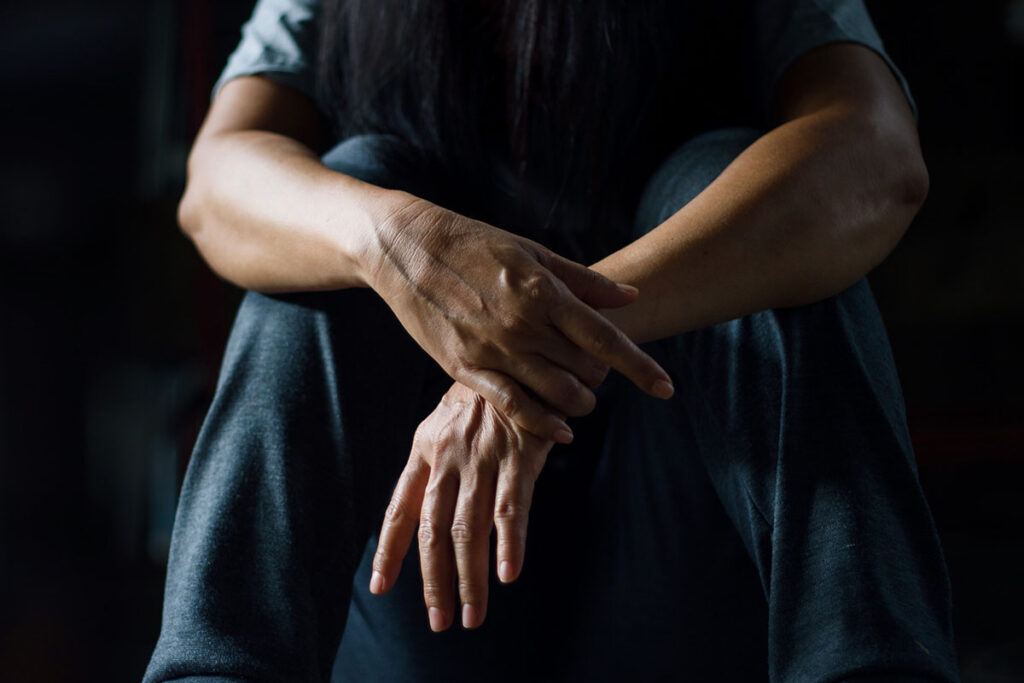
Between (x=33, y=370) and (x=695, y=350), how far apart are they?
97cm

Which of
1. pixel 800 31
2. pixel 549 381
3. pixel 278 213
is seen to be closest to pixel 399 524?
pixel 549 381

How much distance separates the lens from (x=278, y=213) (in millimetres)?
536

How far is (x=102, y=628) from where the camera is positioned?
1073 millimetres

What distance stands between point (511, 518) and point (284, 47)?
0.45m

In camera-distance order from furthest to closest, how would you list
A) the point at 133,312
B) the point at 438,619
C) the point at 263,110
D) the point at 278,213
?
the point at 133,312 → the point at 263,110 → the point at 278,213 → the point at 438,619

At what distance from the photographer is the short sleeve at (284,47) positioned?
2.18ft

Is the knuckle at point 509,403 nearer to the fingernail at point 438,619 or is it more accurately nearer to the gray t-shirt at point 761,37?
the fingernail at point 438,619

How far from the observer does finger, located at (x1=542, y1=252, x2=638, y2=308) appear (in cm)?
45

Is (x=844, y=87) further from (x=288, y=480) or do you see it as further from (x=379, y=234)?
(x=288, y=480)

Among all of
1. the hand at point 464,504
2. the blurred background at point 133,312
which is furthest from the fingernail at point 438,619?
the blurred background at point 133,312

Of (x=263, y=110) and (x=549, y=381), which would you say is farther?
(x=263, y=110)

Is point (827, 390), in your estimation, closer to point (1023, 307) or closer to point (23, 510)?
point (1023, 307)

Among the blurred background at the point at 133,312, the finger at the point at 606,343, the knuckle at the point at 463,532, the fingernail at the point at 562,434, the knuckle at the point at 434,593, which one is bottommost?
the blurred background at the point at 133,312

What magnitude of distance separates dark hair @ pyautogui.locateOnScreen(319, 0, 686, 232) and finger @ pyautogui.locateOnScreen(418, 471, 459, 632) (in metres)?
0.26
